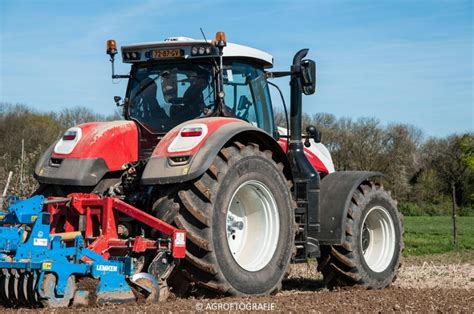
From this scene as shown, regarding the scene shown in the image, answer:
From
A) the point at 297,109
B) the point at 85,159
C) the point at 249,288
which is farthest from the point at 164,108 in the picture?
the point at 249,288

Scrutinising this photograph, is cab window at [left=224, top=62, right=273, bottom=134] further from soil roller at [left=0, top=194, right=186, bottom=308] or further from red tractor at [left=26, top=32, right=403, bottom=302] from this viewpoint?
soil roller at [left=0, top=194, right=186, bottom=308]

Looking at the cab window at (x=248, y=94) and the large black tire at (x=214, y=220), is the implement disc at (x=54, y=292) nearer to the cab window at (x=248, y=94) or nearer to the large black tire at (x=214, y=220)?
the large black tire at (x=214, y=220)

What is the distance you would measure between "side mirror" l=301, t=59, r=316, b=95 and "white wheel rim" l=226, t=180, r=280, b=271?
5.02ft

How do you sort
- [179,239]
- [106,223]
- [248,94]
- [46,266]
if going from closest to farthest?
[46,266], [179,239], [106,223], [248,94]

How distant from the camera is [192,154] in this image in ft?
20.3

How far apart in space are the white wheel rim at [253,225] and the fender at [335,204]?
100 centimetres

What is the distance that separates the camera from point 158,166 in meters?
6.27

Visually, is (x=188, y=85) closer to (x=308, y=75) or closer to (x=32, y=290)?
(x=308, y=75)

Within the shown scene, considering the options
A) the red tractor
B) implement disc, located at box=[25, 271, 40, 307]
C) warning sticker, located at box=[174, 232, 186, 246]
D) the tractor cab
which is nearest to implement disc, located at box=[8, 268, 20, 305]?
implement disc, located at box=[25, 271, 40, 307]

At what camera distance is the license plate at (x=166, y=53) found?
737 cm

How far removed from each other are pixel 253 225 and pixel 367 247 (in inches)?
87.9

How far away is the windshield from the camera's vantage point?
7285mm

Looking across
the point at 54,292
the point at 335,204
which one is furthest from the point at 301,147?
the point at 54,292

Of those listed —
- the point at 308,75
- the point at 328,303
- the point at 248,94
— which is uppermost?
the point at 308,75
